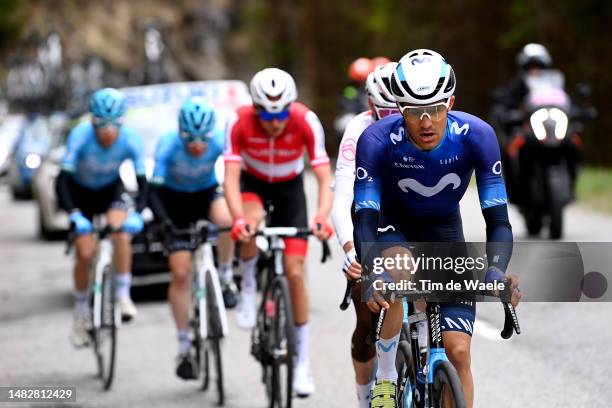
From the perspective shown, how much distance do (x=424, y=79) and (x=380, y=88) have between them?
1374 mm

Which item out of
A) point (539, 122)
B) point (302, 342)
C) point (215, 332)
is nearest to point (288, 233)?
point (302, 342)

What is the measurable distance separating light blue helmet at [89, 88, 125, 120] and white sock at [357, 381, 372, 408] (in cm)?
395

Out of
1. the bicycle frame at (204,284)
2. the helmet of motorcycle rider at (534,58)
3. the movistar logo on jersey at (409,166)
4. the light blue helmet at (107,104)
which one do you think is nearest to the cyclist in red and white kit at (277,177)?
the bicycle frame at (204,284)

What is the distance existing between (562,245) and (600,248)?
0.16m

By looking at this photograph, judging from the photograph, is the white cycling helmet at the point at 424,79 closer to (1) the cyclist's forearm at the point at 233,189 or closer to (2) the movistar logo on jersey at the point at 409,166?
(2) the movistar logo on jersey at the point at 409,166

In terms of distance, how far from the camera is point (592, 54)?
105ft

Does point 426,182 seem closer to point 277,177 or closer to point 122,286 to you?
point 277,177

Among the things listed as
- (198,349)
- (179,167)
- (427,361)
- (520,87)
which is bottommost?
(198,349)

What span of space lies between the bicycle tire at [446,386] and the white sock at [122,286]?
490cm

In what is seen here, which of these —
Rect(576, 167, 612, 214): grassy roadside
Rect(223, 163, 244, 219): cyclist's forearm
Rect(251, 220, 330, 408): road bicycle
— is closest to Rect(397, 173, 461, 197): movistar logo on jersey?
Rect(251, 220, 330, 408): road bicycle

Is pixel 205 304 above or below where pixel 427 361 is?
below

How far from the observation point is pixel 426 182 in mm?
5777

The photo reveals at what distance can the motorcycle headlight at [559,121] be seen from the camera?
14.9 meters

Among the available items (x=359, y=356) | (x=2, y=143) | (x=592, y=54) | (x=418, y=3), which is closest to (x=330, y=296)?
(x=359, y=356)
